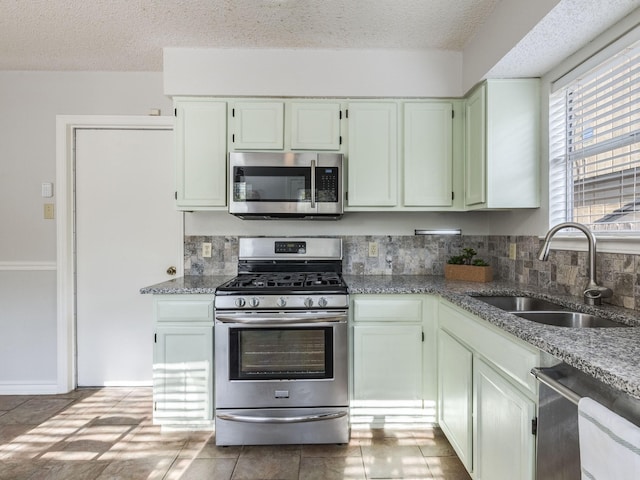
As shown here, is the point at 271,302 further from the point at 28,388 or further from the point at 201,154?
the point at 28,388

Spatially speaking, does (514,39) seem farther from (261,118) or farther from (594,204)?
(261,118)

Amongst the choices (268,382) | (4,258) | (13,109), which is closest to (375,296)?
(268,382)

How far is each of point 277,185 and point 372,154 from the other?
0.70m

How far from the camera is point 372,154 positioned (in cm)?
248

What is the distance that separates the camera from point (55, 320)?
282 cm

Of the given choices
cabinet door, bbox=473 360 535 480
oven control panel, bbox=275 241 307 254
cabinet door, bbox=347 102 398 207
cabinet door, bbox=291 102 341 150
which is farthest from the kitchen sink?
cabinet door, bbox=291 102 341 150

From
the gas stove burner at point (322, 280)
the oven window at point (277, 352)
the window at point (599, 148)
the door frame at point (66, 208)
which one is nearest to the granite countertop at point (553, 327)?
the gas stove burner at point (322, 280)

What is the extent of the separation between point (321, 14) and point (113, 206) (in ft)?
6.92

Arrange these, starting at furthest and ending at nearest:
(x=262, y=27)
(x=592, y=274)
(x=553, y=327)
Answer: (x=262, y=27)
(x=592, y=274)
(x=553, y=327)

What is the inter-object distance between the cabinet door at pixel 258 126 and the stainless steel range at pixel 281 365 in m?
1.00

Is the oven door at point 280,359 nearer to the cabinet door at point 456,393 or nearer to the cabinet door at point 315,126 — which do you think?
the cabinet door at point 456,393

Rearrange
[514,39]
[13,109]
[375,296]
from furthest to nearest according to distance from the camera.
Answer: [13,109] → [375,296] → [514,39]

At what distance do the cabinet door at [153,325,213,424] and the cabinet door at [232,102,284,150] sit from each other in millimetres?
1245

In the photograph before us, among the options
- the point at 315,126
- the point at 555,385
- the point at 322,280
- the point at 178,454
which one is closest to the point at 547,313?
the point at 555,385
